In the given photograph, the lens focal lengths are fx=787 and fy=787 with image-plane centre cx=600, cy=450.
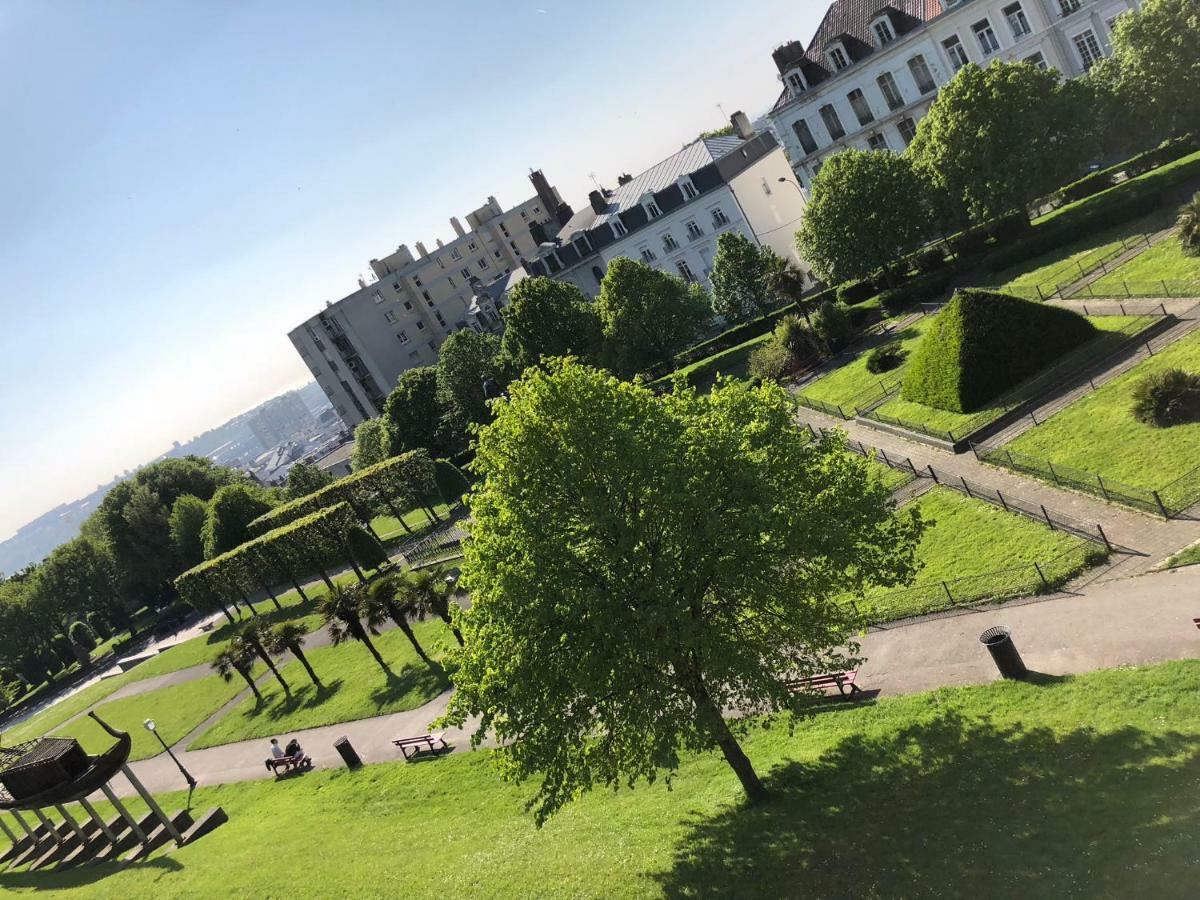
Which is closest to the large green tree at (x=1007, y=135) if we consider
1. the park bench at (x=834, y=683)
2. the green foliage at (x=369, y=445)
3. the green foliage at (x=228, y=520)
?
the park bench at (x=834, y=683)

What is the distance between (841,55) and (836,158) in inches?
692

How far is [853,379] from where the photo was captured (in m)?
46.6

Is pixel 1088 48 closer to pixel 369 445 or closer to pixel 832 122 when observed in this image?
pixel 832 122

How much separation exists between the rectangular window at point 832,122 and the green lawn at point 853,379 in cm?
2695

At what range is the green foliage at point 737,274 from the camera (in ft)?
214

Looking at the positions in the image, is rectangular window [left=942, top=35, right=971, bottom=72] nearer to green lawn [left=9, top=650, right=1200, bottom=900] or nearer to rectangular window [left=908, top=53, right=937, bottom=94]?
rectangular window [left=908, top=53, right=937, bottom=94]

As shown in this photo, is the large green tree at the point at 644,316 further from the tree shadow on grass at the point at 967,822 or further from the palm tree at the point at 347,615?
the tree shadow on grass at the point at 967,822

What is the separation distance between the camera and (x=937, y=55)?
2463 inches

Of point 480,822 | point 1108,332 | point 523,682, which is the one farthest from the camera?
point 1108,332

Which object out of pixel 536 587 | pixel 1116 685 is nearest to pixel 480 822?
pixel 536 587

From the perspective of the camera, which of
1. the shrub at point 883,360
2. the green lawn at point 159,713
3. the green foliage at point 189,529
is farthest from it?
the green foliage at point 189,529

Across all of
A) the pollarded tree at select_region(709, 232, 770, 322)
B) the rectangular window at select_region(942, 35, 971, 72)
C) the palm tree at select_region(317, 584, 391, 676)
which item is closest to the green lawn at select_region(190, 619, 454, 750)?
the palm tree at select_region(317, 584, 391, 676)

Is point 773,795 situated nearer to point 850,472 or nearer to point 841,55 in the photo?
point 850,472

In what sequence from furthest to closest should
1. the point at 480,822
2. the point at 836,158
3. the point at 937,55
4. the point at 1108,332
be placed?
the point at 937,55
the point at 836,158
the point at 1108,332
the point at 480,822
